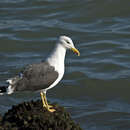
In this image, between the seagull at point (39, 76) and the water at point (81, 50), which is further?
the water at point (81, 50)

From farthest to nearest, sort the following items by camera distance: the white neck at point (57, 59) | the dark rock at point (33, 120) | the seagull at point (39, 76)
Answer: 1. the white neck at point (57, 59)
2. the seagull at point (39, 76)
3. the dark rock at point (33, 120)

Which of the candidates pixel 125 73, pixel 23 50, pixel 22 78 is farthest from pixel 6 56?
pixel 22 78

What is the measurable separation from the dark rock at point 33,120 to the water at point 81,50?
9.17 ft

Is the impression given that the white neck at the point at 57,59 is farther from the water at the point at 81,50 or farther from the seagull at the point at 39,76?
the water at the point at 81,50

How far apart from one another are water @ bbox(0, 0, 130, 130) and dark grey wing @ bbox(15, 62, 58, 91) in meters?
2.38

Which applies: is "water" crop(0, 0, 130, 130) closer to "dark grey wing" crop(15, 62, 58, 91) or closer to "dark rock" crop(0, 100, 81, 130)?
"dark grey wing" crop(15, 62, 58, 91)

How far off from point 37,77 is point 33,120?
3.29ft

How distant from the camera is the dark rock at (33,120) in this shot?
6.51 meters

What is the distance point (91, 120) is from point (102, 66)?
2447 mm

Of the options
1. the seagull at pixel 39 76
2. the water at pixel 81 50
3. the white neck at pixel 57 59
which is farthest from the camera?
the water at pixel 81 50

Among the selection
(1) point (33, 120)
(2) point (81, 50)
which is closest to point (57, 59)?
(1) point (33, 120)

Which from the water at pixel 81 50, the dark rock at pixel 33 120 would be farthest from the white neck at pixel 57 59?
the water at pixel 81 50

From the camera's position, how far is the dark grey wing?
7.33 m

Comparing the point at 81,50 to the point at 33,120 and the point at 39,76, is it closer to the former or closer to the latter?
the point at 39,76
